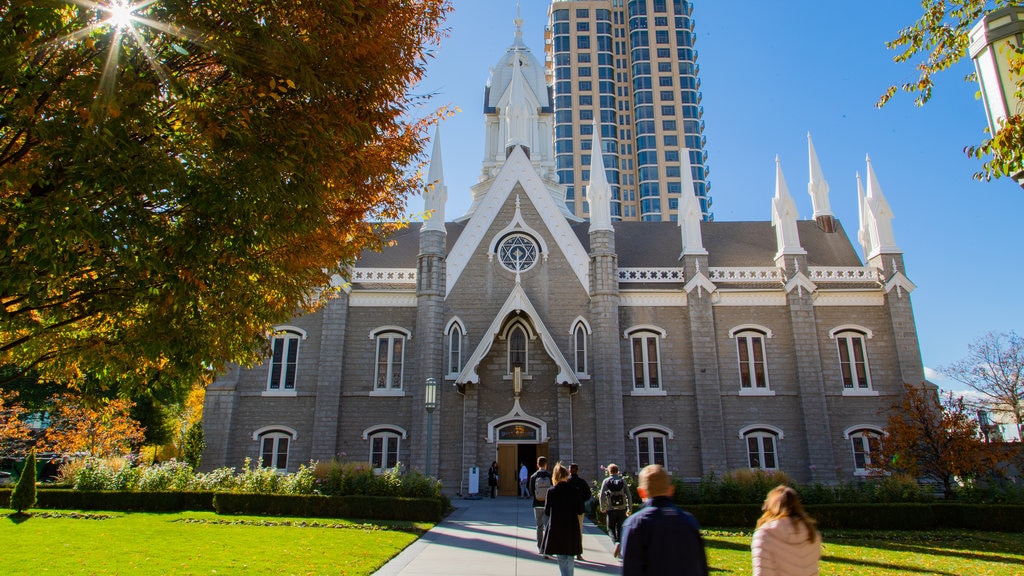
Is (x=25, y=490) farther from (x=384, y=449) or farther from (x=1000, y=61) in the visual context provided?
(x=1000, y=61)

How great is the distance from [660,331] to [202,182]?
23.6 meters

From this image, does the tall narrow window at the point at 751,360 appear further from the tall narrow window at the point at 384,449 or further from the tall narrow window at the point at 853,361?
the tall narrow window at the point at 384,449

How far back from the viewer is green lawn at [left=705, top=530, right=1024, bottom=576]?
1130cm

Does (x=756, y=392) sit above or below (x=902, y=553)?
above

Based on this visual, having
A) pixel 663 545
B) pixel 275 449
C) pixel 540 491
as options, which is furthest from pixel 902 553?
pixel 275 449

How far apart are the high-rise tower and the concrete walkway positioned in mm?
74051

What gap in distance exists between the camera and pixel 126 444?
38.8m

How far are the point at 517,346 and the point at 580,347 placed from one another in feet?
8.94

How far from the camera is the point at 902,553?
530 inches

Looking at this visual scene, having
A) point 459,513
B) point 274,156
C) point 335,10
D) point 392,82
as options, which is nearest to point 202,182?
point 274,156

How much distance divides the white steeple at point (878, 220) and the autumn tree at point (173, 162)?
1075 inches

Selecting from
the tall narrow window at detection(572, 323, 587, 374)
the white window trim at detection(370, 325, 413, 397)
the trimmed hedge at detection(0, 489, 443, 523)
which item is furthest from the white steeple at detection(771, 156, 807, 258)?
the trimmed hedge at detection(0, 489, 443, 523)

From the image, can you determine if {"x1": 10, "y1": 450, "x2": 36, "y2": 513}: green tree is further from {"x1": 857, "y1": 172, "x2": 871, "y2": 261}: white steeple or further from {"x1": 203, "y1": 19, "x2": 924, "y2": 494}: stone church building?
{"x1": 857, "y1": 172, "x2": 871, "y2": 261}: white steeple

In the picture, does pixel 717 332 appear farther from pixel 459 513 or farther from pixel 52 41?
pixel 52 41
